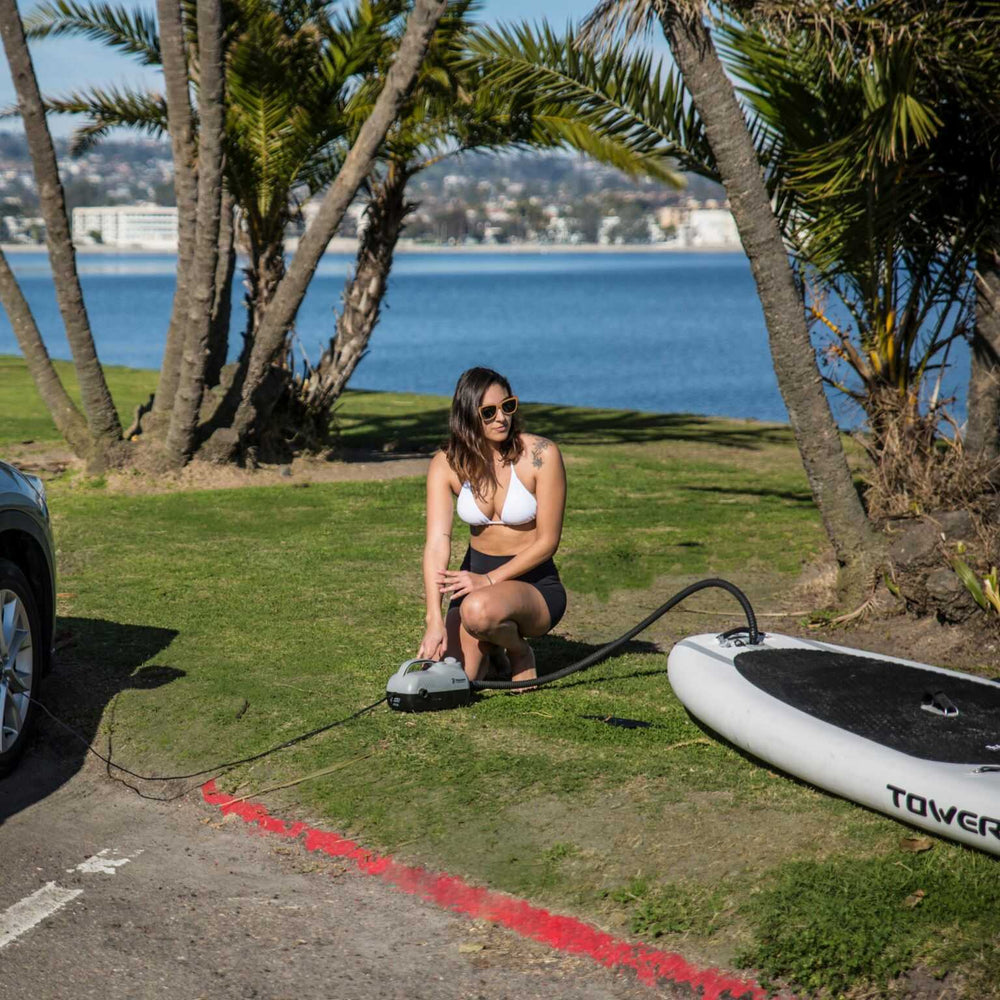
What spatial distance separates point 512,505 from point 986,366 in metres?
4.18

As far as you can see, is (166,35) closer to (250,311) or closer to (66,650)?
(250,311)

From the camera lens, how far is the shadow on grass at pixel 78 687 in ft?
17.4

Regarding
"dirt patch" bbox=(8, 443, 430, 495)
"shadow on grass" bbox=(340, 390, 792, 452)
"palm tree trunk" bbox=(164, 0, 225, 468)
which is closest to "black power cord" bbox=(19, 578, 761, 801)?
"palm tree trunk" bbox=(164, 0, 225, 468)

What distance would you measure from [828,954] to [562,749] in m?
1.79

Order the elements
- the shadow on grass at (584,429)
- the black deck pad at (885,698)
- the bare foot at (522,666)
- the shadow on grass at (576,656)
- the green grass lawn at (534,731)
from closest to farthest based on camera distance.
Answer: the green grass lawn at (534,731), the black deck pad at (885,698), the bare foot at (522,666), the shadow on grass at (576,656), the shadow on grass at (584,429)

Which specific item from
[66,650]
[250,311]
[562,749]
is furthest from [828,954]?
[250,311]

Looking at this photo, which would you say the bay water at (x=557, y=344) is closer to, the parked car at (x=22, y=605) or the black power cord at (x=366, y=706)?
the black power cord at (x=366, y=706)

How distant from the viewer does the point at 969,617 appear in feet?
23.0

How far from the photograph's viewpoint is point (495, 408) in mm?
5727

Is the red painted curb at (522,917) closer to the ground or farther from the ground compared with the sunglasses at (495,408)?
closer to the ground

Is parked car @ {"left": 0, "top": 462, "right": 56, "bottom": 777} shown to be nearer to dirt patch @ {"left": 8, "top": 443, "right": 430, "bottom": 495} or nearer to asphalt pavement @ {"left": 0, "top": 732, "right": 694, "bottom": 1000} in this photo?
asphalt pavement @ {"left": 0, "top": 732, "right": 694, "bottom": 1000}

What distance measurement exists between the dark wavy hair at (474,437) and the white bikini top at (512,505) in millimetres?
51

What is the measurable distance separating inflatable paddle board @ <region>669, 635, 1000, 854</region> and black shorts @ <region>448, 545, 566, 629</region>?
0.57 meters

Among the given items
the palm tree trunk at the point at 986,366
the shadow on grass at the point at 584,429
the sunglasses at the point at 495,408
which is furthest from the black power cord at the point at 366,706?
the shadow on grass at the point at 584,429
